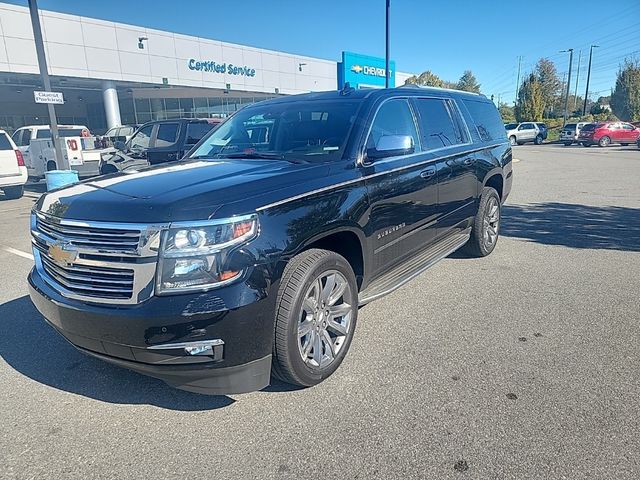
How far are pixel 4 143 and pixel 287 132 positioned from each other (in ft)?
38.2

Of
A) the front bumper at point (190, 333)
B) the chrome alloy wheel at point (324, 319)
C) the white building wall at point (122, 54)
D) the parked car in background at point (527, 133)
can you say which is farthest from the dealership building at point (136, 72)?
the front bumper at point (190, 333)

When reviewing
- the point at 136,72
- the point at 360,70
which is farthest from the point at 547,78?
the point at 136,72

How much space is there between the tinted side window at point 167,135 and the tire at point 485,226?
7.95 m

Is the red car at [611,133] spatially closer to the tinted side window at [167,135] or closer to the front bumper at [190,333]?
the tinted side window at [167,135]

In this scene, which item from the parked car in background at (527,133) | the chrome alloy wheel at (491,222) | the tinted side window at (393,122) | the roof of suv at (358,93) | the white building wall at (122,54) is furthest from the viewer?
the parked car in background at (527,133)

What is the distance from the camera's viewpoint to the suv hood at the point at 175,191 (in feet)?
7.98

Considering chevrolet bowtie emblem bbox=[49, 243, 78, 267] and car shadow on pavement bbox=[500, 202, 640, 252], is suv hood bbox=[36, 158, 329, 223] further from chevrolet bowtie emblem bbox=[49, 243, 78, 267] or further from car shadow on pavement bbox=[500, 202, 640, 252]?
car shadow on pavement bbox=[500, 202, 640, 252]

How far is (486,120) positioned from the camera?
5.97m

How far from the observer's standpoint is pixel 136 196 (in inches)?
103

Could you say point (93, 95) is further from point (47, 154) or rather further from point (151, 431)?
point (151, 431)

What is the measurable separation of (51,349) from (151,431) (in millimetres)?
1544

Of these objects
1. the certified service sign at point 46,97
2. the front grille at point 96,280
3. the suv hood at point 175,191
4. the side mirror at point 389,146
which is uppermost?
the certified service sign at point 46,97

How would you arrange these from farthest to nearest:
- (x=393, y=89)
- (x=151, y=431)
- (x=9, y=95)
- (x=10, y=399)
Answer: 1. (x=9, y=95)
2. (x=393, y=89)
3. (x=10, y=399)
4. (x=151, y=431)

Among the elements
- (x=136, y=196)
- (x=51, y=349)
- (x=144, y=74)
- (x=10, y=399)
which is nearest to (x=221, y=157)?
(x=136, y=196)
